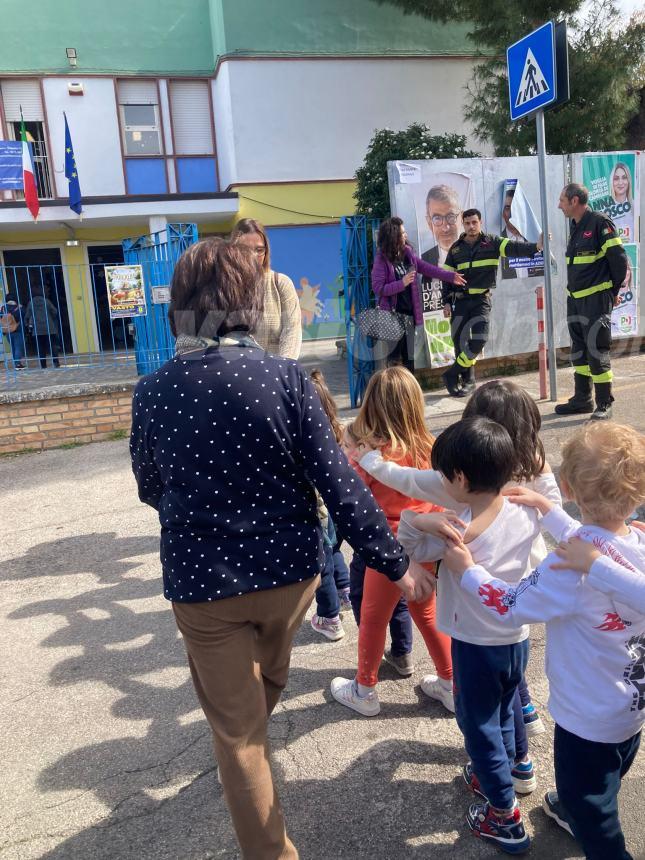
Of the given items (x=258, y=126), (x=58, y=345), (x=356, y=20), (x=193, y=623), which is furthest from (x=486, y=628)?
(x=356, y=20)

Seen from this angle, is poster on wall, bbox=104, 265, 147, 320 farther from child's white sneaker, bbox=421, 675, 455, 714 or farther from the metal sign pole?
child's white sneaker, bbox=421, 675, 455, 714

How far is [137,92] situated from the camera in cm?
1709

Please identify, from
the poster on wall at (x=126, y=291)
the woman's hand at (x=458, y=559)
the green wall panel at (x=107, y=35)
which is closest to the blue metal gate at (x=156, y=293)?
the poster on wall at (x=126, y=291)

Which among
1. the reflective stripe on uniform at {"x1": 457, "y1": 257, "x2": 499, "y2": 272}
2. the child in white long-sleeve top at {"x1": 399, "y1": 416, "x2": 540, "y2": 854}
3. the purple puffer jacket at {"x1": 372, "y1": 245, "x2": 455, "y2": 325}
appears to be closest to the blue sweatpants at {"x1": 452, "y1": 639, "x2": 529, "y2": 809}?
the child in white long-sleeve top at {"x1": 399, "y1": 416, "x2": 540, "y2": 854}

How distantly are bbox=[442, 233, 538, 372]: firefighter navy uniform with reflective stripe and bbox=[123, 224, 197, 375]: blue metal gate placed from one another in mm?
2922

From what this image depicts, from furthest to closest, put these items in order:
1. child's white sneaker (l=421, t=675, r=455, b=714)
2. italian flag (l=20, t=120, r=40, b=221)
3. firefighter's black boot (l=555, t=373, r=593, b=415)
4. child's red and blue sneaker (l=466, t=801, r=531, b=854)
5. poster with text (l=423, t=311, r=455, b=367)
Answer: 1. italian flag (l=20, t=120, r=40, b=221)
2. poster with text (l=423, t=311, r=455, b=367)
3. firefighter's black boot (l=555, t=373, r=593, b=415)
4. child's white sneaker (l=421, t=675, r=455, b=714)
5. child's red and blue sneaker (l=466, t=801, r=531, b=854)

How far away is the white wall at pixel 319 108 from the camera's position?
1672 cm

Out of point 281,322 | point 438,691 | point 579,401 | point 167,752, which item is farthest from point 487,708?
point 579,401

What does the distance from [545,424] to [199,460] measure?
525cm

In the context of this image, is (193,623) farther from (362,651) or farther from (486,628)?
(362,651)

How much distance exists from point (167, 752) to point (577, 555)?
5.98ft

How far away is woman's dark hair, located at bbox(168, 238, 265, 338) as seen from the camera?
190 centimetres

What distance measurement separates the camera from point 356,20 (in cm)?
1734

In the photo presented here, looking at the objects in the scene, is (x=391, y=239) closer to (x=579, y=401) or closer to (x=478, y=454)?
(x=579, y=401)
